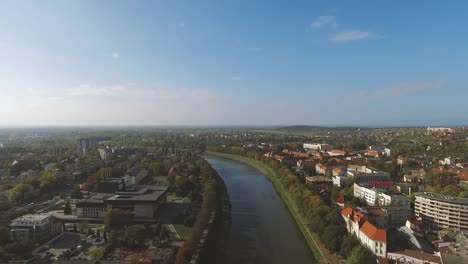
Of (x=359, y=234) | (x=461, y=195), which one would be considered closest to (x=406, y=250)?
(x=359, y=234)

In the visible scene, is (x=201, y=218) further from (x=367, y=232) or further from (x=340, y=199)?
(x=340, y=199)

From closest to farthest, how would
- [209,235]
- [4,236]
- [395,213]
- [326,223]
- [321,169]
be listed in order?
1. [4,236]
2. [326,223]
3. [209,235]
4. [395,213]
5. [321,169]

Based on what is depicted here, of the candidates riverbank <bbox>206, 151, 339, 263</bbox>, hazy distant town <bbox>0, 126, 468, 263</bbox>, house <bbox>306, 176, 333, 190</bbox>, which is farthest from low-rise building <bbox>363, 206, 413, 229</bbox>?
house <bbox>306, 176, 333, 190</bbox>

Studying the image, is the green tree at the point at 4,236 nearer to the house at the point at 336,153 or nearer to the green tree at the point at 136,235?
the green tree at the point at 136,235

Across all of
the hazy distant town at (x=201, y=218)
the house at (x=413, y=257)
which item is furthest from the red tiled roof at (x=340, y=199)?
the house at (x=413, y=257)

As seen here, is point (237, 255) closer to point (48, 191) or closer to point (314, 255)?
point (314, 255)

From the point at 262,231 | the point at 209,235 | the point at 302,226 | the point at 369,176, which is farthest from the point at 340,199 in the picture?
the point at 209,235
